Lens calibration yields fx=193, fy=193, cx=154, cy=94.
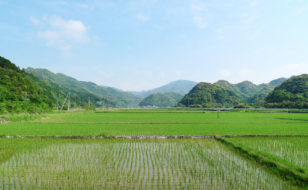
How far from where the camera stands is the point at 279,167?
18.4 feet

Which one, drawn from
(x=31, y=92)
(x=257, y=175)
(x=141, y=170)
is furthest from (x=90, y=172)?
(x=31, y=92)

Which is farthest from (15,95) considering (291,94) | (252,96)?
(252,96)

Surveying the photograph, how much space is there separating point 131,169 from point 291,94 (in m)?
73.4

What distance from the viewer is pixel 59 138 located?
35.1 ft

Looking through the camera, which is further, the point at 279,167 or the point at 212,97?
the point at 212,97

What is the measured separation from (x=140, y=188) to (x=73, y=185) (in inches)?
62.8

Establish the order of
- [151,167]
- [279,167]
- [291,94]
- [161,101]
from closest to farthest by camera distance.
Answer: [279,167]
[151,167]
[291,94]
[161,101]

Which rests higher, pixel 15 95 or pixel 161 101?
pixel 15 95

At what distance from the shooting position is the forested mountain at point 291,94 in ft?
184

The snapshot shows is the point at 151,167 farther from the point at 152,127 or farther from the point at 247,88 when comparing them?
the point at 247,88

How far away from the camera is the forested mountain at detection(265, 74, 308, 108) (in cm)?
5619

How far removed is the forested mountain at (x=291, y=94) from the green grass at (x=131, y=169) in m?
57.2

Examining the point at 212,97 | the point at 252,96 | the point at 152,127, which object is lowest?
the point at 152,127

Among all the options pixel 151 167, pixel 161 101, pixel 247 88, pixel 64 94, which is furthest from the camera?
pixel 161 101
